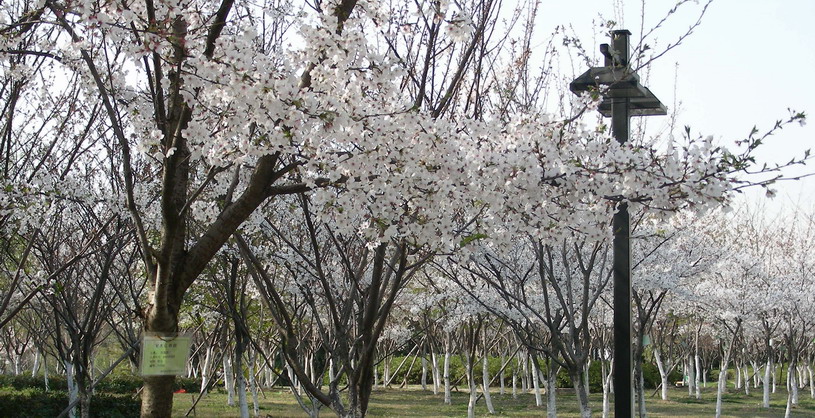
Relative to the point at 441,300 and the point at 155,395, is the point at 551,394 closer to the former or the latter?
the point at 441,300

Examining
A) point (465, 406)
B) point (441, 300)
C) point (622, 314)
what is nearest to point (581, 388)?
point (622, 314)

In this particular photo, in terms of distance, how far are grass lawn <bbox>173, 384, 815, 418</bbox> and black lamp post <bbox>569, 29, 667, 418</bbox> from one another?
1315 cm

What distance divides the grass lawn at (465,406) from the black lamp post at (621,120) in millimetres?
13151

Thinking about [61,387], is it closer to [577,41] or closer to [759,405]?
[577,41]

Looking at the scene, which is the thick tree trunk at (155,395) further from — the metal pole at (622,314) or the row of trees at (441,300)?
the metal pole at (622,314)

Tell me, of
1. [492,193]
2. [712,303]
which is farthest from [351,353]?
[712,303]

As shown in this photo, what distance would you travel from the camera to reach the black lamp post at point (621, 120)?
175 inches

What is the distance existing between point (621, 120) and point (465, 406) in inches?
628

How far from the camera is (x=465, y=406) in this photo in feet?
65.1

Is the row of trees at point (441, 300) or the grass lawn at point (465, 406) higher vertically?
the row of trees at point (441, 300)

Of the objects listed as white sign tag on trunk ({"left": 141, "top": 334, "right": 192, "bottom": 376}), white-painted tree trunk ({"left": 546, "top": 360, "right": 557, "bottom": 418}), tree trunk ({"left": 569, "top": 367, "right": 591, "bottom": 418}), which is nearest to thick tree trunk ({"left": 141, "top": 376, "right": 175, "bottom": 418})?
white sign tag on trunk ({"left": 141, "top": 334, "right": 192, "bottom": 376})

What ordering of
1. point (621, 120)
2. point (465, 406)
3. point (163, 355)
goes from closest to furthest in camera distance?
point (163, 355) → point (621, 120) → point (465, 406)

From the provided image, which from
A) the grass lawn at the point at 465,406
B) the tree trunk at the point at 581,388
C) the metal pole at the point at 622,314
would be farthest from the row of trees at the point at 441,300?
the grass lawn at the point at 465,406

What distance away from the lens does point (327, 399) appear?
5.10m
